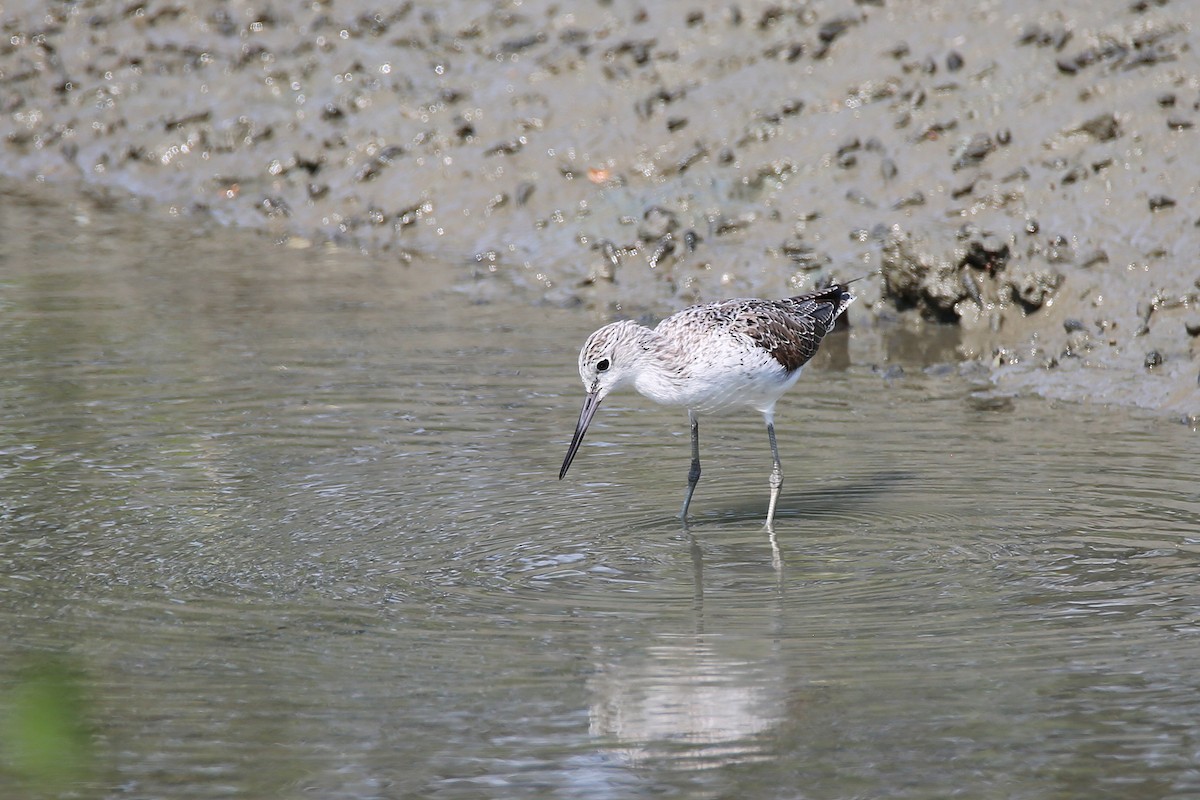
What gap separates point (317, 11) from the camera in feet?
53.7

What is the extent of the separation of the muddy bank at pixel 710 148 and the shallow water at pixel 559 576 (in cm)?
92

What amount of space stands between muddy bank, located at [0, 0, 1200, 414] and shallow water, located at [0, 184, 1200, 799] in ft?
3.00

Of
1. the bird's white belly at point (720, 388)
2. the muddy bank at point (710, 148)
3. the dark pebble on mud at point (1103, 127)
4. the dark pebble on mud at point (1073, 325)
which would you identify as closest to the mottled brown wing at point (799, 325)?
the bird's white belly at point (720, 388)

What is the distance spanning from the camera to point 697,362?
748cm

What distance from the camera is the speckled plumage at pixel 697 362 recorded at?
7465mm

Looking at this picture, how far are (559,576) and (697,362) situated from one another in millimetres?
1390

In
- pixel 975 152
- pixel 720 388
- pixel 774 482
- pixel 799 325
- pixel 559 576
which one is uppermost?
pixel 975 152

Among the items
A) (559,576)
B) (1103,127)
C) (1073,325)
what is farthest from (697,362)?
(1103,127)

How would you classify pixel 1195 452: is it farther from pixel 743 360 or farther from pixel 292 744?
pixel 292 744

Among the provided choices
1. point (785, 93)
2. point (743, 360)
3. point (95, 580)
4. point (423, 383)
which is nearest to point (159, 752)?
point (95, 580)

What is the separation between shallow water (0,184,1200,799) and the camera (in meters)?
5.04

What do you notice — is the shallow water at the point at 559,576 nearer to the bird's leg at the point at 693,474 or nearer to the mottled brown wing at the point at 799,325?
the bird's leg at the point at 693,474

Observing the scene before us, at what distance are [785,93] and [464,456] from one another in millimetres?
5944

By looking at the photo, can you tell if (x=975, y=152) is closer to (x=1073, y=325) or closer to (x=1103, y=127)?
(x=1103, y=127)
